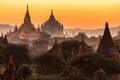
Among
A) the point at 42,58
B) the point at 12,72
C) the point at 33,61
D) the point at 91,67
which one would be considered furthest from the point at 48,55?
the point at 12,72

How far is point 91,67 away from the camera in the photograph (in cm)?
6069

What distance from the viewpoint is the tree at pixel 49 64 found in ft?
213

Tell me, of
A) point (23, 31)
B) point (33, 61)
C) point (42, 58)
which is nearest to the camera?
point (42, 58)

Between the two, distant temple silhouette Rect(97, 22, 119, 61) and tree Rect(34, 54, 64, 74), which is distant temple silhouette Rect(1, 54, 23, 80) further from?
distant temple silhouette Rect(97, 22, 119, 61)

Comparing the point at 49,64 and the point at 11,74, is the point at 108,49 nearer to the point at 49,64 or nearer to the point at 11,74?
the point at 49,64

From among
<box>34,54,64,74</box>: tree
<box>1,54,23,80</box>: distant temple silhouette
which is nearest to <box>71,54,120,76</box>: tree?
<box>34,54,64,74</box>: tree

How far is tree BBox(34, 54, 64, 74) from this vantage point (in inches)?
2554

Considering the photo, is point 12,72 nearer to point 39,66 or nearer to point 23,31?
point 39,66

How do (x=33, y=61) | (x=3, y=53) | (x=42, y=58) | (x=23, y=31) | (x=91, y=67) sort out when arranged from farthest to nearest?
1. (x=23, y=31)
2. (x=3, y=53)
3. (x=33, y=61)
4. (x=42, y=58)
5. (x=91, y=67)

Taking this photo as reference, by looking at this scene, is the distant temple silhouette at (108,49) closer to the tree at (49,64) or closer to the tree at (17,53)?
the tree at (49,64)

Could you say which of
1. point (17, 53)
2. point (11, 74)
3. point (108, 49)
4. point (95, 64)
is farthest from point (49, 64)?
point (11, 74)

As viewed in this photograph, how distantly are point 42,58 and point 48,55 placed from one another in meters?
0.95

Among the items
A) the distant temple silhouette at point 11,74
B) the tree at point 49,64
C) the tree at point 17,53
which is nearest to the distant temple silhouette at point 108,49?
the tree at point 49,64

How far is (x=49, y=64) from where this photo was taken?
222ft
